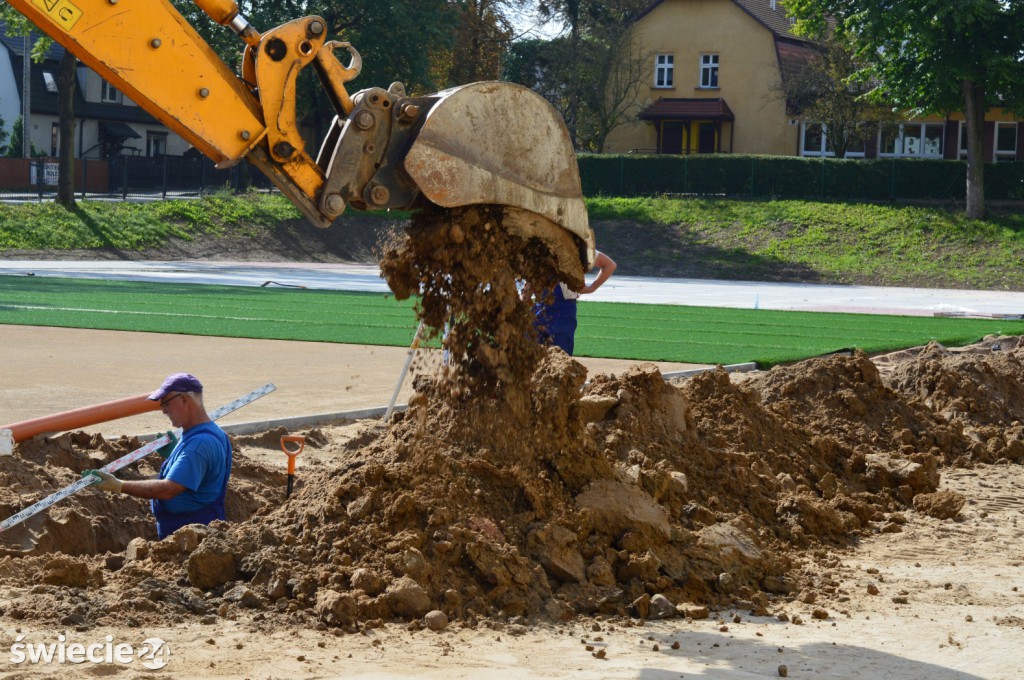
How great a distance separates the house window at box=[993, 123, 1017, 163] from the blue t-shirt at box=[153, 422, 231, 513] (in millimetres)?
55467

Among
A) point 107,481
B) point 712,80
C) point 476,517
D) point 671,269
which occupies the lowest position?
point 671,269

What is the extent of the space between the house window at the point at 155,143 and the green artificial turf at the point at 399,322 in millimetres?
40558

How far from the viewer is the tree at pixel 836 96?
4994 cm

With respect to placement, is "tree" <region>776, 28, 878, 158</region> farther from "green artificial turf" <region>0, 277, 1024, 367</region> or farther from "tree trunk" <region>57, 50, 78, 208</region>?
"green artificial turf" <region>0, 277, 1024, 367</region>

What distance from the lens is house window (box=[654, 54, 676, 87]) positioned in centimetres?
6084

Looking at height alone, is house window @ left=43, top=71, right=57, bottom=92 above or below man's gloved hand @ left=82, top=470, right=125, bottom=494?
above

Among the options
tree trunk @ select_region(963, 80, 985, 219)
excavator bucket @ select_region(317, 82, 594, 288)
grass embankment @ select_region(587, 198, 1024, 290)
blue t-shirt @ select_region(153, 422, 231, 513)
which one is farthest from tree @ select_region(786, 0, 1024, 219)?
blue t-shirt @ select_region(153, 422, 231, 513)

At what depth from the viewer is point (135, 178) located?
49.1 m

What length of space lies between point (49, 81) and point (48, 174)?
14.7m

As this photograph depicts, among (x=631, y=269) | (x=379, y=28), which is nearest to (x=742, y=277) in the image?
(x=631, y=269)

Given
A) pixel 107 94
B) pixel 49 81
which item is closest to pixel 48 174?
pixel 49 81

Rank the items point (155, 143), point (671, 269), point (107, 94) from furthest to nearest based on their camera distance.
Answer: point (155, 143), point (107, 94), point (671, 269)

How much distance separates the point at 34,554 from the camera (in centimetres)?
648

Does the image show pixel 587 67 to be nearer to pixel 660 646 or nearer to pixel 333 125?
pixel 333 125
